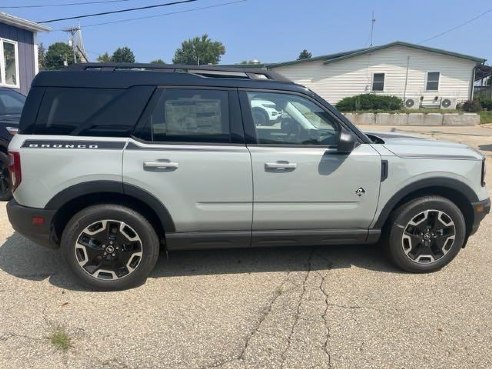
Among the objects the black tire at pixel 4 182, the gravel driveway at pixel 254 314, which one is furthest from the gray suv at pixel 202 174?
the black tire at pixel 4 182

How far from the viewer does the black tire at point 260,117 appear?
3.99 m

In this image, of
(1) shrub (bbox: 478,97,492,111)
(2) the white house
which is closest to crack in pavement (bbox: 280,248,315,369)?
(2) the white house

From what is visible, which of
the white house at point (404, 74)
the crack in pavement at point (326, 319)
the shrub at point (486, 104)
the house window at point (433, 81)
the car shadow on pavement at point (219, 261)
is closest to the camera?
the crack in pavement at point (326, 319)

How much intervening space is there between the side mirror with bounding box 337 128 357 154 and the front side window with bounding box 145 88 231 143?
96 cm

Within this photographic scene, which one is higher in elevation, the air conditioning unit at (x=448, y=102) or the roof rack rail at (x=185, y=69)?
the air conditioning unit at (x=448, y=102)

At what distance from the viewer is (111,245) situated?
385 centimetres

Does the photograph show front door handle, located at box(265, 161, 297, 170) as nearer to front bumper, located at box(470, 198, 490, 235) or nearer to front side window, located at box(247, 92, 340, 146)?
front side window, located at box(247, 92, 340, 146)

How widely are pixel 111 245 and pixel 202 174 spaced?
3.21ft

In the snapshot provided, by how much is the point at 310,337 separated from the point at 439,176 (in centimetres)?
196

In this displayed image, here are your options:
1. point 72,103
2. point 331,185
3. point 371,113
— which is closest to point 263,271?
point 331,185

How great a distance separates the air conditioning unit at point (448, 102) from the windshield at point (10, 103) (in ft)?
88.9

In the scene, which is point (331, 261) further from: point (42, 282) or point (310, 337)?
point (42, 282)

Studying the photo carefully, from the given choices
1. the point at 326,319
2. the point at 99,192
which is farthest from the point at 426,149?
the point at 99,192

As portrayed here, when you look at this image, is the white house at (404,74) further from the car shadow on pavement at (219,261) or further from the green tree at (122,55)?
the green tree at (122,55)
